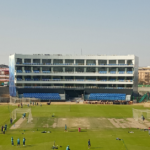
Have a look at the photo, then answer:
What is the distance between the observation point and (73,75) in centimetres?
9469

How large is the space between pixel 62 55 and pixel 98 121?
51.9 metres

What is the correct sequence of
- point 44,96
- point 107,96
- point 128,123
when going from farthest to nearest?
point 107,96 → point 44,96 → point 128,123

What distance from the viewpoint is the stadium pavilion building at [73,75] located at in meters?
93.8

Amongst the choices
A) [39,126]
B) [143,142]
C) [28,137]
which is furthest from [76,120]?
[143,142]

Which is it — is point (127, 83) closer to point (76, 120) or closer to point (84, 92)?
point (84, 92)

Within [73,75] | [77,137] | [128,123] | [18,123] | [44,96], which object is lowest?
[77,137]

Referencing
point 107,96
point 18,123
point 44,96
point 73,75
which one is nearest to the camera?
point 18,123

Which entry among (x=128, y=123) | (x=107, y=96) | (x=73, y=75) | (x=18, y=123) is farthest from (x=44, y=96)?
(x=128, y=123)

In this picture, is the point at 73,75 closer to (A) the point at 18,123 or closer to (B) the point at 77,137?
(A) the point at 18,123

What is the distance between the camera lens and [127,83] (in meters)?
93.4

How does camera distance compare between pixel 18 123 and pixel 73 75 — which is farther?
pixel 73 75

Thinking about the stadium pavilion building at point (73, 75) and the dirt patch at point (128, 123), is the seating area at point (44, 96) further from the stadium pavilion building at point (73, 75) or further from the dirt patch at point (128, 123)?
the dirt patch at point (128, 123)

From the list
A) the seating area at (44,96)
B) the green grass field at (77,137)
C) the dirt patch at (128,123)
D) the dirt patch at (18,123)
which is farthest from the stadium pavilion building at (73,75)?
the green grass field at (77,137)

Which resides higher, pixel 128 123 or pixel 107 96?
pixel 107 96
